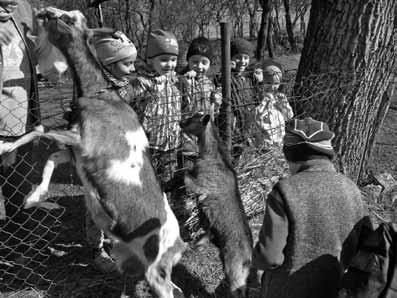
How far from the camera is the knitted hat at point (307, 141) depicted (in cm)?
209

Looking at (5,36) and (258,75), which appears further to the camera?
(258,75)

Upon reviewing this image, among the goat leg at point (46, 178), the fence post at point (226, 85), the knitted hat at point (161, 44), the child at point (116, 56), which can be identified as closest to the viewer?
the goat leg at point (46, 178)

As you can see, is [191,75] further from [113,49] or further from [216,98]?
[113,49]

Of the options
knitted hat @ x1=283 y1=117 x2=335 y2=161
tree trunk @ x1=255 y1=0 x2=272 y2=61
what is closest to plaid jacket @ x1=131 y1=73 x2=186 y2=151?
knitted hat @ x1=283 y1=117 x2=335 y2=161

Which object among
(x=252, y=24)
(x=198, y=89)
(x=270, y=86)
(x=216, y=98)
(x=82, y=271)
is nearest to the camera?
(x=82, y=271)

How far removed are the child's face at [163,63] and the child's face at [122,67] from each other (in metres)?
0.31

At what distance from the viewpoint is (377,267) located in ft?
5.82

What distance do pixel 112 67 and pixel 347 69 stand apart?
223cm

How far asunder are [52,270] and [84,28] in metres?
1.98

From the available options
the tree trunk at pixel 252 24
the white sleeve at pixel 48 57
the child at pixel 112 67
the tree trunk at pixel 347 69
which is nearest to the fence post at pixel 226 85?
the child at pixel 112 67

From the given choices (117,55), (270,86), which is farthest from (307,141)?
(270,86)

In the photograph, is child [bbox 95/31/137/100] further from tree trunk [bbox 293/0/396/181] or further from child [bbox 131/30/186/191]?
tree trunk [bbox 293/0/396/181]

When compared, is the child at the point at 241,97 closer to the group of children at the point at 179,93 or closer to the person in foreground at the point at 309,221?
the group of children at the point at 179,93

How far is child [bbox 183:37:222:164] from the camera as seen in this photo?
3.64m
